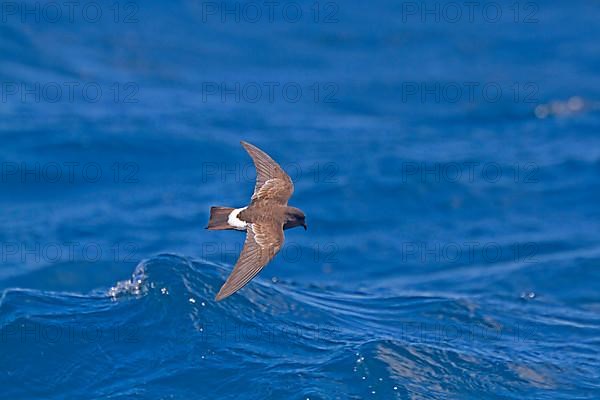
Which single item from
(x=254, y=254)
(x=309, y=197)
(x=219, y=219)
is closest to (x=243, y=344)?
(x=219, y=219)

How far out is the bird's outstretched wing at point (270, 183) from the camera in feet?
34.4

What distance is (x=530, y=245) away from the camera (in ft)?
52.8

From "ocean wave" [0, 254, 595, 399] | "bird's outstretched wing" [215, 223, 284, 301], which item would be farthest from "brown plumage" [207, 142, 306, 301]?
"ocean wave" [0, 254, 595, 399]

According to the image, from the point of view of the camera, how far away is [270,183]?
10680 mm

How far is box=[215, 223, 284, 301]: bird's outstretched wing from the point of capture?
8336mm

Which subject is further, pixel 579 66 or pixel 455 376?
pixel 579 66

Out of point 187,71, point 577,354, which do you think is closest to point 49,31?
point 187,71

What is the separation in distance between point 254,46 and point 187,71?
2006 millimetres

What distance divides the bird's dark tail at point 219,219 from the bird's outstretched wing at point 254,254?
28 cm

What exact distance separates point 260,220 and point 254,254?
808mm

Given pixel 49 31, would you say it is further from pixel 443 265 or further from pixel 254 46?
pixel 443 265

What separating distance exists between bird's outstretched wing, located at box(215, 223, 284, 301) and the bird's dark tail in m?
0.28

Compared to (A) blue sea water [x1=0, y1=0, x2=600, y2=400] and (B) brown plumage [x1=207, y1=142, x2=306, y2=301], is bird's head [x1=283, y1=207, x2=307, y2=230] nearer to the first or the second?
(B) brown plumage [x1=207, y1=142, x2=306, y2=301]

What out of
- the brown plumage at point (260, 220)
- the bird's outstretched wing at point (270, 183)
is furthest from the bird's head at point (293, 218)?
the bird's outstretched wing at point (270, 183)
